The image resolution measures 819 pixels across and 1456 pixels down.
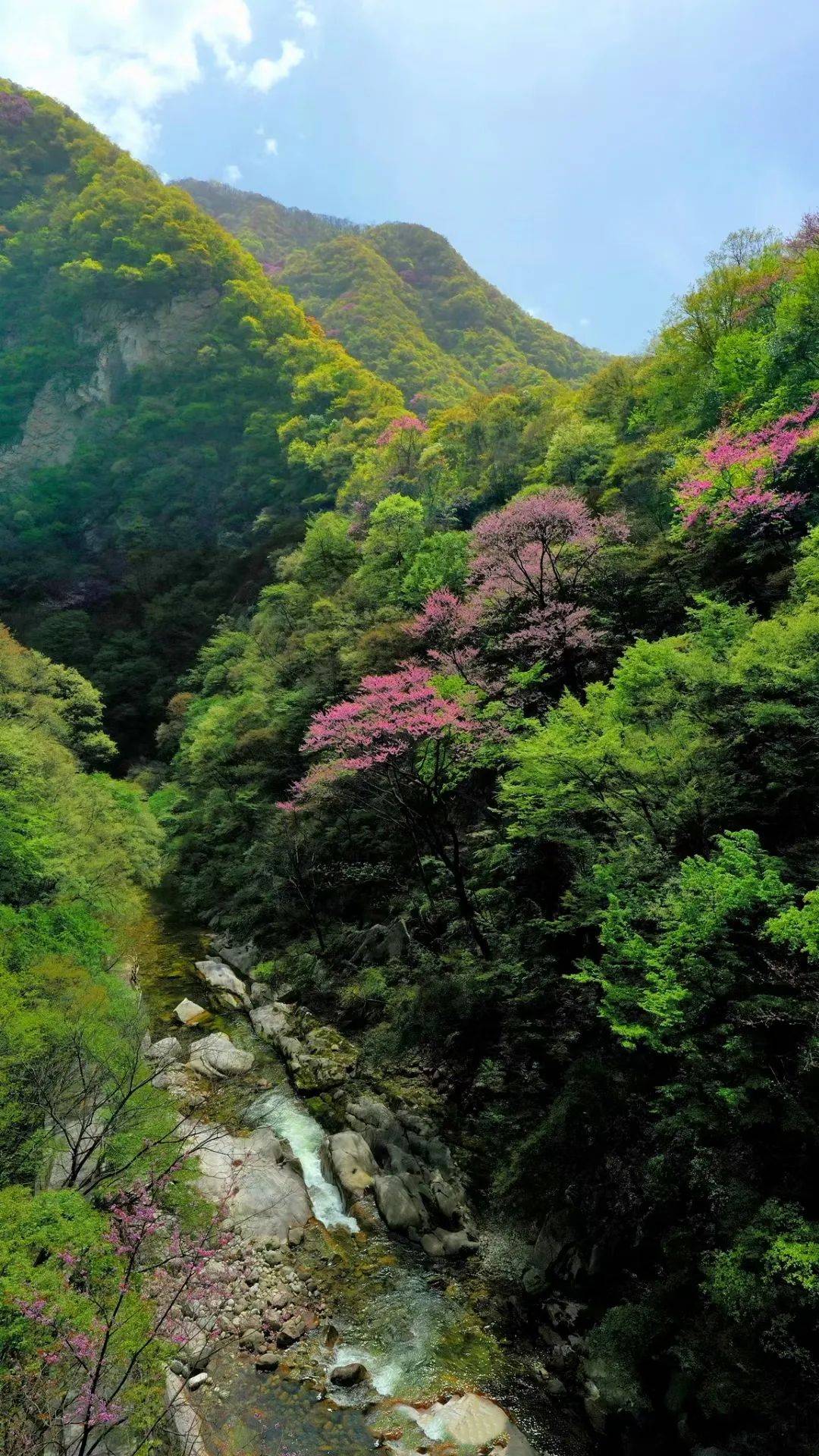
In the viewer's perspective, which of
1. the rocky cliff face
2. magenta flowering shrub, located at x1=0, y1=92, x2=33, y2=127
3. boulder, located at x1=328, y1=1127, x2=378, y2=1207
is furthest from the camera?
magenta flowering shrub, located at x1=0, y1=92, x2=33, y2=127

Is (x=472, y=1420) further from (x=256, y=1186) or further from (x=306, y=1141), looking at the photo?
(x=306, y=1141)

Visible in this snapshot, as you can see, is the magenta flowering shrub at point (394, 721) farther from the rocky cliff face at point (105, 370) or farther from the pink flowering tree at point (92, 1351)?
the rocky cliff face at point (105, 370)

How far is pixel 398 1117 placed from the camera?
13.0m

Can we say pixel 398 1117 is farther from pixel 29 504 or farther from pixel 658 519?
pixel 29 504

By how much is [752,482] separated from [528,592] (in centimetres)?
627

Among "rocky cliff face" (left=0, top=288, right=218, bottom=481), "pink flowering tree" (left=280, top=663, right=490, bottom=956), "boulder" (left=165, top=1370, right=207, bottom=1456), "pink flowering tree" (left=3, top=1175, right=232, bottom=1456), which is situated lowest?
Answer: "boulder" (left=165, top=1370, right=207, bottom=1456)

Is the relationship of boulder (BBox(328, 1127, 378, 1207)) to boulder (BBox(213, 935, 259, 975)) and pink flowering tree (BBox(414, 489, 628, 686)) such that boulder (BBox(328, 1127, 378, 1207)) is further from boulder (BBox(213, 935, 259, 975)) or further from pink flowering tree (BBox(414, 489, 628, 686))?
pink flowering tree (BBox(414, 489, 628, 686))

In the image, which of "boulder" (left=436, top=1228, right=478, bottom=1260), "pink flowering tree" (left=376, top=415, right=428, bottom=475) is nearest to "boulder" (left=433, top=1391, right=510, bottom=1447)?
"boulder" (left=436, top=1228, right=478, bottom=1260)

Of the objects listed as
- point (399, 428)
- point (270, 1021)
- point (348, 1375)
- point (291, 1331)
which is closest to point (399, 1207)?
point (291, 1331)

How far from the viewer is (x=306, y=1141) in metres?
13.5

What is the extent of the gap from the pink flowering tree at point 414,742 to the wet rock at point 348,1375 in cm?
739

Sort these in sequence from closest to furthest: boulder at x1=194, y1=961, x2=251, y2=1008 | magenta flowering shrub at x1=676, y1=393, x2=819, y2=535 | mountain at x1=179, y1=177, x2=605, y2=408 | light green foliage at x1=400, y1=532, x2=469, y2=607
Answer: magenta flowering shrub at x1=676, y1=393, x2=819, y2=535 → boulder at x1=194, y1=961, x2=251, y2=1008 → light green foliage at x1=400, y1=532, x2=469, y2=607 → mountain at x1=179, y1=177, x2=605, y2=408

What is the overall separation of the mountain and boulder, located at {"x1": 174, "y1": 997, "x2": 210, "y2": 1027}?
152 feet

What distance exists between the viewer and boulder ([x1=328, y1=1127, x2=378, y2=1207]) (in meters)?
11.8
